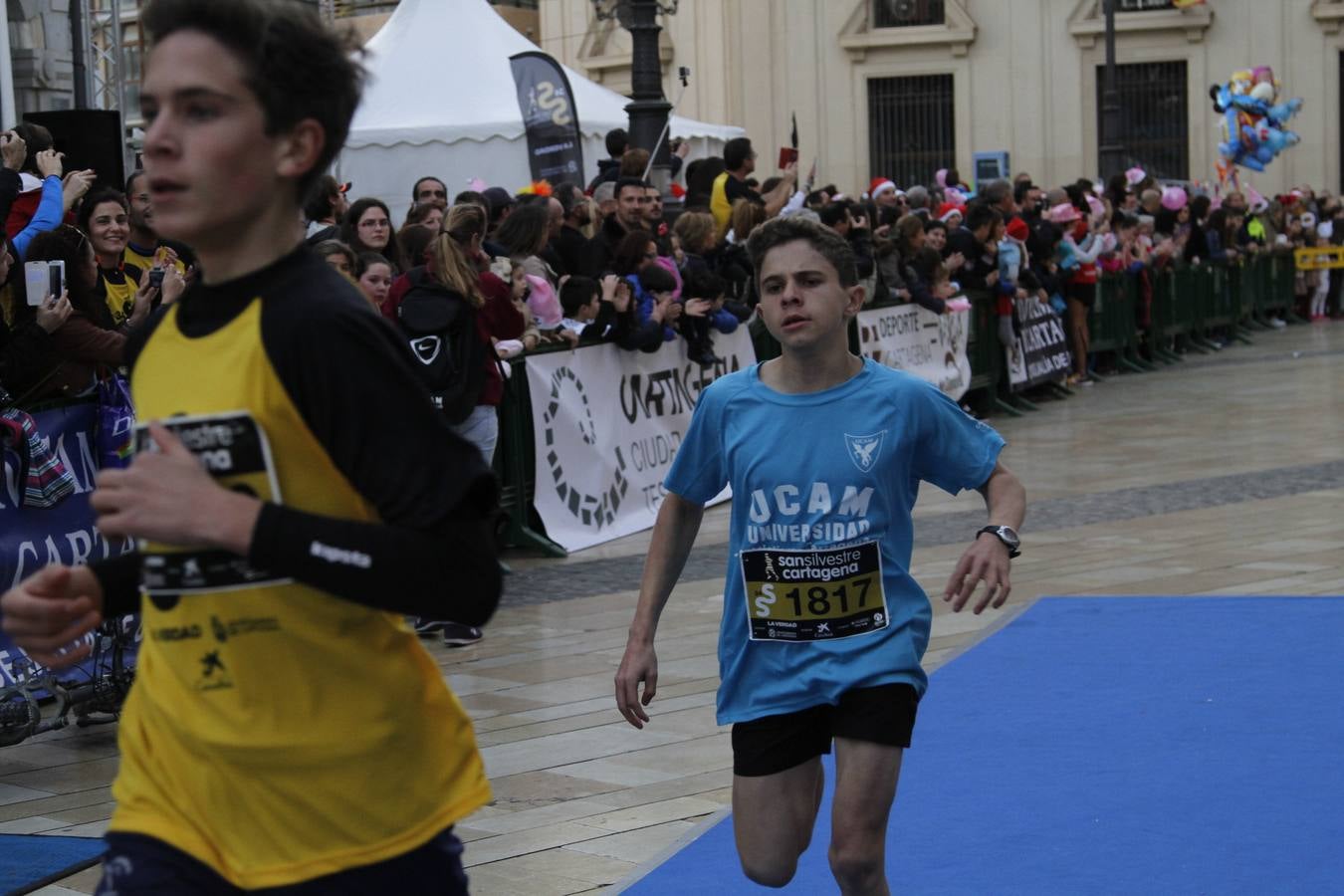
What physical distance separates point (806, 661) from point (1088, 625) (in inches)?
186

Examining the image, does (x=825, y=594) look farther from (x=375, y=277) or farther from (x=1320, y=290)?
(x=1320, y=290)

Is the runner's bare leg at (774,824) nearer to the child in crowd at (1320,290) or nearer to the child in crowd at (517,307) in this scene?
the child in crowd at (517,307)

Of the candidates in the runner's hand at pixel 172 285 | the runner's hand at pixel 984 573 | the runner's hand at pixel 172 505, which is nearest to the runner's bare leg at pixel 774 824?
the runner's hand at pixel 984 573

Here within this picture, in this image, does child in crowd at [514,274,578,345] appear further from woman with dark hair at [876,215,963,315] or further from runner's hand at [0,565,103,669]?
runner's hand at [0,565,103,669]

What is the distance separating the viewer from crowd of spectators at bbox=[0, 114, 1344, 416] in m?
7.67

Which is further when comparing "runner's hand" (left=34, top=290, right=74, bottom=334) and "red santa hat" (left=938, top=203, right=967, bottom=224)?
"red santa hat" (left=938, top=203, right=967, bottom=224)

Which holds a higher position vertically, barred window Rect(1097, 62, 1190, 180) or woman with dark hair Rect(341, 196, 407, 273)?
barred window Rect(1097, 62, 1190, 180)

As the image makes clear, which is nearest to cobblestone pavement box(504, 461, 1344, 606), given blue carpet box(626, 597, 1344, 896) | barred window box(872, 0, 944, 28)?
blue carpet box(626, 597, 1344, 896)

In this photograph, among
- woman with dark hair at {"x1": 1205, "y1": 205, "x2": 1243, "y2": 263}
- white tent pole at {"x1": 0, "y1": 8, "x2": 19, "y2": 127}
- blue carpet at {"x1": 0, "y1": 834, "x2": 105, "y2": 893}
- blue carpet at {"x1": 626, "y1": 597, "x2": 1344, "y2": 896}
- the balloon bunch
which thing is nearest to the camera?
blue carpet at {"x1": 626, "y1": 597, "x2": 1344, "y2": 896}

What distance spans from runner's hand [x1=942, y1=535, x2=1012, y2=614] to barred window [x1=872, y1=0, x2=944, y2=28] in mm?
38586

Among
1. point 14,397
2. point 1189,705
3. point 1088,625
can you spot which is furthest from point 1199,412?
point 14,397

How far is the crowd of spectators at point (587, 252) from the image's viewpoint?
767 cm

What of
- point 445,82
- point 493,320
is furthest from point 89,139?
point 445,82

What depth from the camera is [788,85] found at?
4181 cm
